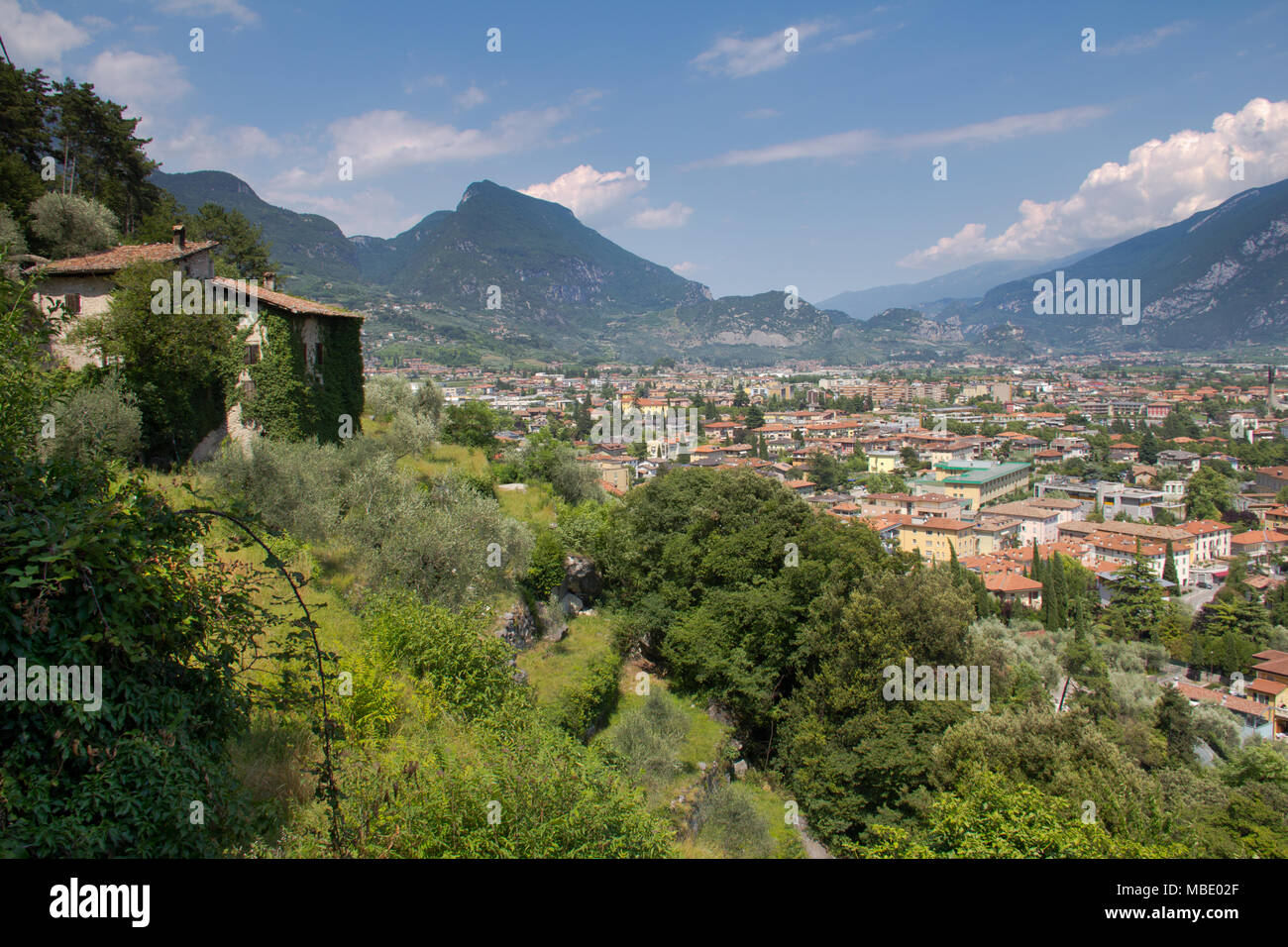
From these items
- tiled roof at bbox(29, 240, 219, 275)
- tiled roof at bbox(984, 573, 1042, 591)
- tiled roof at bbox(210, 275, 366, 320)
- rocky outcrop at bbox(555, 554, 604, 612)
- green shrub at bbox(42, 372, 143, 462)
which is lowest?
tiled roof at bbox(984, 573, 1042, 591)

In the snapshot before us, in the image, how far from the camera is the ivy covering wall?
17469 millimetres

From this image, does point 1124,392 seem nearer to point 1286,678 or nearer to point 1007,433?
point 1007,433

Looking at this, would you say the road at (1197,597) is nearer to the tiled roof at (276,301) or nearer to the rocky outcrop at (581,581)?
the rocky outcrop at (581,581)

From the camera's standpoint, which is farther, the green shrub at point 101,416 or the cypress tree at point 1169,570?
the cypress tree at point 1169,570

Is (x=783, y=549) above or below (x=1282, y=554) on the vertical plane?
above

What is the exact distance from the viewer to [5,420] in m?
4.30

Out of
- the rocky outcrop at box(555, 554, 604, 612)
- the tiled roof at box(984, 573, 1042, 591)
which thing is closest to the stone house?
the rocky outcrop at box(555, 554, 604, 612)

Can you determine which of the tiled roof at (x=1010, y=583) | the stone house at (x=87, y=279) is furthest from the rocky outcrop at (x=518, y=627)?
the tiled roof at (x=1010, y=583)

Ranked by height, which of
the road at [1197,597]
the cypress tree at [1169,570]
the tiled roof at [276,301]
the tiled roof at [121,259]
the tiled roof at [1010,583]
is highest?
the tiled roof at [121,259]

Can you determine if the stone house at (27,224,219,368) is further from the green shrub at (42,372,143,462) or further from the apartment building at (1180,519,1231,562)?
the apartment building at (1180,519,1231,562)

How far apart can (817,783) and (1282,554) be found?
72700mm

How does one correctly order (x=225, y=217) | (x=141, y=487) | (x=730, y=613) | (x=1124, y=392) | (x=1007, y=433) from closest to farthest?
(x=141, y=487), (x=730, y=613), (x=225, y=217), (x=1007, y=433), (x=1124, y=392)

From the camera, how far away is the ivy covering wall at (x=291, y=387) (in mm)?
17469
